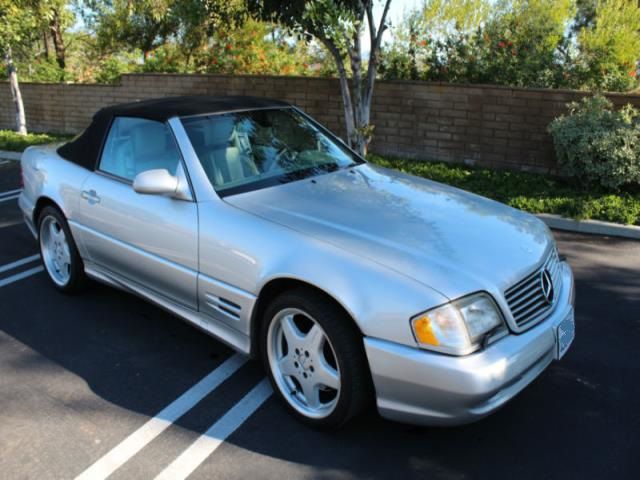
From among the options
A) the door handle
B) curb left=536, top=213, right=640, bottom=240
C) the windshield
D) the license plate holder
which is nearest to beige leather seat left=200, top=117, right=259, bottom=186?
the windshield

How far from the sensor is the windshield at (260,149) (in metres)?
3.73

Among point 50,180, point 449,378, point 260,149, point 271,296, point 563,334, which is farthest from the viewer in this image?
point 50,180

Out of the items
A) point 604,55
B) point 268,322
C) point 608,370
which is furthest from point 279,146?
point 604,55

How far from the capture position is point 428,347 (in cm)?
264

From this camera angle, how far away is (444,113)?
882 cm

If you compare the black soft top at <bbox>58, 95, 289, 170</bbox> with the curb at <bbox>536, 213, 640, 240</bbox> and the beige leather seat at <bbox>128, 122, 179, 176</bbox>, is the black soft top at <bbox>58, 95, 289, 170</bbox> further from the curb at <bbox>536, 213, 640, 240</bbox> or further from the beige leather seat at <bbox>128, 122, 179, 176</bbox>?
the curb at <bbox>536, 213, 640, 240</bbox>

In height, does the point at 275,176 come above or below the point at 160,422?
above

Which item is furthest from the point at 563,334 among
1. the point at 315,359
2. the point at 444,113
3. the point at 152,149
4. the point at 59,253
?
the point at 444,113

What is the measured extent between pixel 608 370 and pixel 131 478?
280cm

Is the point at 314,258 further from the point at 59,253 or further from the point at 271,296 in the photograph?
the point at 59,253

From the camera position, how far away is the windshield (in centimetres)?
373

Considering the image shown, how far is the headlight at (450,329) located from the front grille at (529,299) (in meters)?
0.27

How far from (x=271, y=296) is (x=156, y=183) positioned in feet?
3.15

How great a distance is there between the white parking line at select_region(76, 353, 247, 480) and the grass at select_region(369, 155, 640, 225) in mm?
4453
